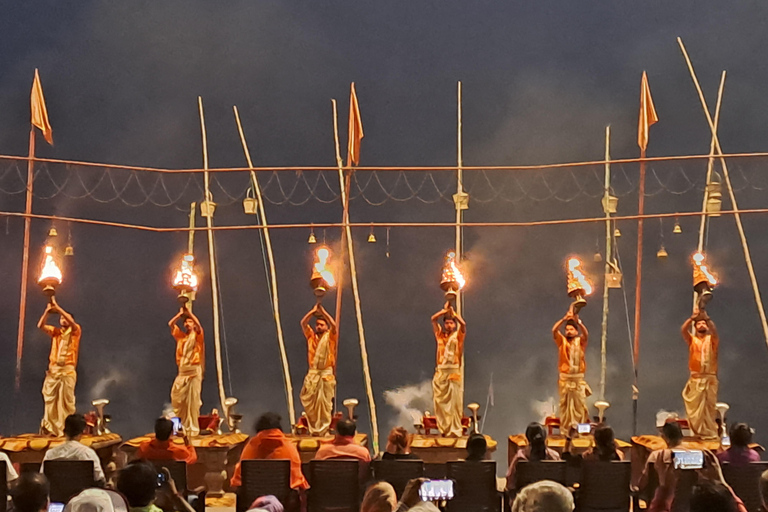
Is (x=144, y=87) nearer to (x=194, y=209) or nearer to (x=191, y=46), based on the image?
(x=191, y=46)

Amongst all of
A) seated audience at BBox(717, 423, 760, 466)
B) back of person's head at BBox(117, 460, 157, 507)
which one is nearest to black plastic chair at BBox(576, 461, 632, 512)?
seated audience at BBox(717, 423, 760, 466)

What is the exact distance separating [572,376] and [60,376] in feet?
20.1

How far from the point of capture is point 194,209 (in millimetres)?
13312

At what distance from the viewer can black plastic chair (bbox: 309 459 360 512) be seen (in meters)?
6.18

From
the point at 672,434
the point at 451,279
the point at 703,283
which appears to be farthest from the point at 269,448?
the point at 703,283

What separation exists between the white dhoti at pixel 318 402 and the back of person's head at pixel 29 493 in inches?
262

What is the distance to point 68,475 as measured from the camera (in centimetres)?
606

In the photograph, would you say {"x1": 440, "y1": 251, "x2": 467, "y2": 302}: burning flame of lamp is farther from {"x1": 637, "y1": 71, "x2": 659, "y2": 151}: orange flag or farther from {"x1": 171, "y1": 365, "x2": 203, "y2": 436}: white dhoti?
{"x1": 171, "y1": 365, "x2": 203, "y2": 436}: white dhoti

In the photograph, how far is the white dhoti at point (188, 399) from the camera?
34.5 feet

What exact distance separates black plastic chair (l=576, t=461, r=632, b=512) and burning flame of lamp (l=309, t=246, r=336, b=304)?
524cm

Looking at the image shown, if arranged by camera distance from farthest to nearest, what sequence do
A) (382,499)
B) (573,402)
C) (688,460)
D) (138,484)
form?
(573,402), (688,460), (382,499), (138,484)

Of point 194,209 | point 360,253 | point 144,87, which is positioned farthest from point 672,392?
point 144,87

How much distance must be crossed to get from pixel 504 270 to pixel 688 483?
8839 millimetres

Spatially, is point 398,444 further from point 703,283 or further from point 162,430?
point 703,283
